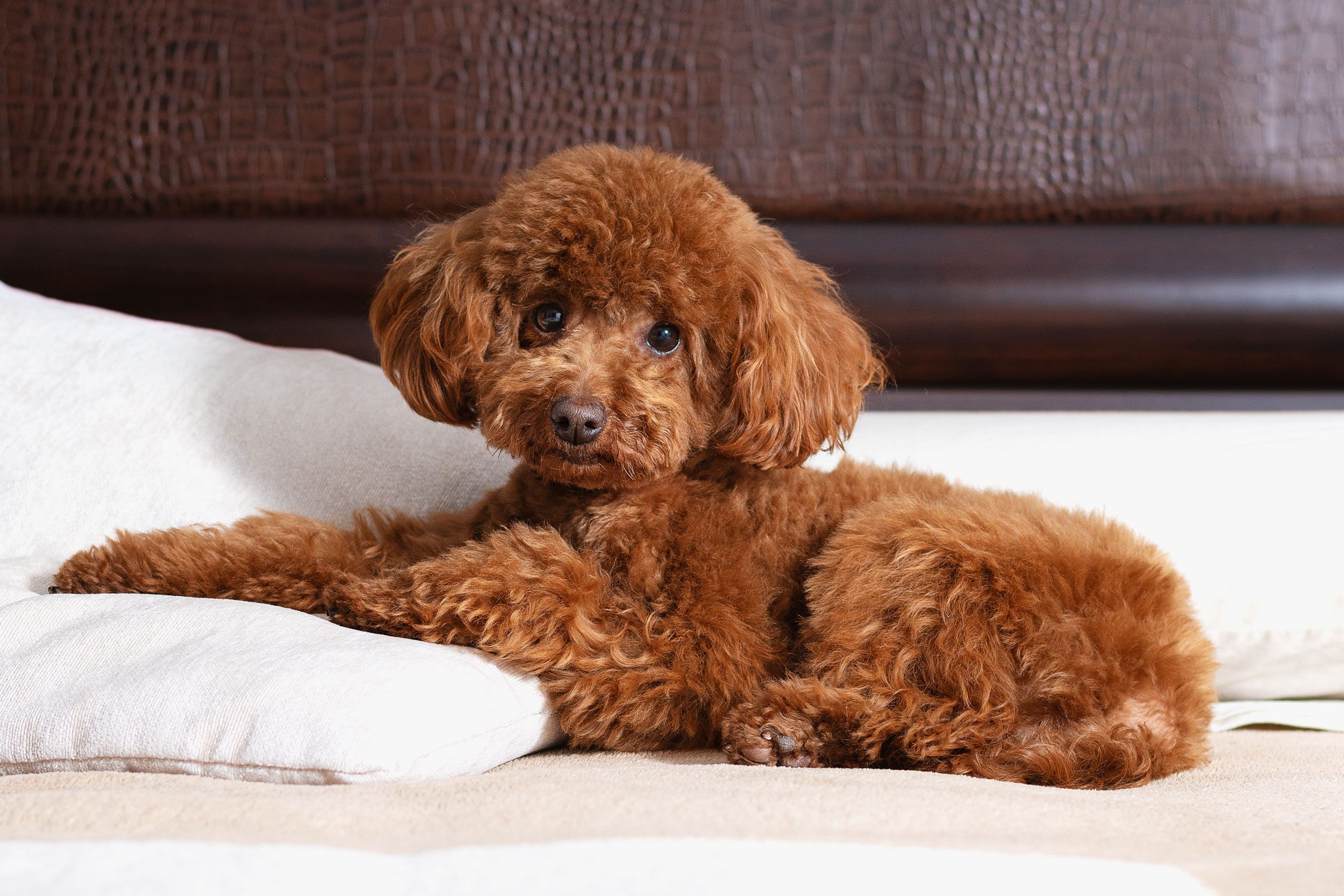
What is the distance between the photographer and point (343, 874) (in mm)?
675

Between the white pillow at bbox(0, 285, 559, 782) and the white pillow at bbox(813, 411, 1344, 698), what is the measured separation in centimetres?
83

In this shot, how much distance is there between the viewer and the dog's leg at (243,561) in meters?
1.32

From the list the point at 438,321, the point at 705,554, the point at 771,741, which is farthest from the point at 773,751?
the point at 438,321

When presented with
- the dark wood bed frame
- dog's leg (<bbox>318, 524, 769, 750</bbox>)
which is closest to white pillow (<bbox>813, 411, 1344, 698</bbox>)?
the dark wood bed frame

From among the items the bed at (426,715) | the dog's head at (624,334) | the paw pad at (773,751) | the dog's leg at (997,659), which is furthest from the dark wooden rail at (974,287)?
the paw pad at (773,751)

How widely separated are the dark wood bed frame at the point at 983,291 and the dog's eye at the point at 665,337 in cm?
95

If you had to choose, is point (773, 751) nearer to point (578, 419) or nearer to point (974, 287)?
point (578, 419)

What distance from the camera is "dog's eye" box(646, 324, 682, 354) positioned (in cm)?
128

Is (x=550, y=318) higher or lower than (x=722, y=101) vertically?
lower

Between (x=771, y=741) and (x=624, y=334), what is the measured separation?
536 mm

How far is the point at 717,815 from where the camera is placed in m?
0.80

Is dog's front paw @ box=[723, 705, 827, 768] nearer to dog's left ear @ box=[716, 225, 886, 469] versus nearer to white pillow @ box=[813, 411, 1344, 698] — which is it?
dog's left ear @ box=[716, 225, 886, 469]

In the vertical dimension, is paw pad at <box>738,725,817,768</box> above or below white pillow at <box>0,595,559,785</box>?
below

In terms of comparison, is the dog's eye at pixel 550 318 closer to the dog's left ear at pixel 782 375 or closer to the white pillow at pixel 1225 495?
the dog's left ear at pixel 782 375
